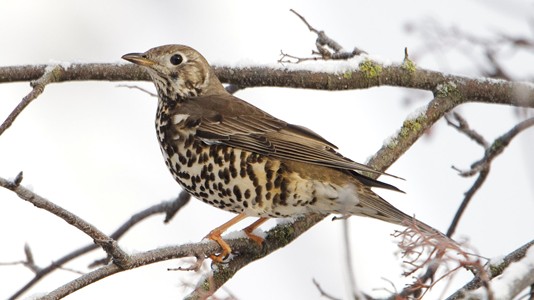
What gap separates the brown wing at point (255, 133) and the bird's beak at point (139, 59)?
35cm

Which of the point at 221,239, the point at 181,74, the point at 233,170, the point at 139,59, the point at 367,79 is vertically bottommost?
the point at 221,239

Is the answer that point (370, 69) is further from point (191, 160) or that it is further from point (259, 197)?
point (191, 160)

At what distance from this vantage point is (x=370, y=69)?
538 cm

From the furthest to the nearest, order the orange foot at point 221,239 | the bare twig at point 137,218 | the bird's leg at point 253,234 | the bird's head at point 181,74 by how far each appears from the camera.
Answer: the bird's head at point 181,74 < the bare twig at point 137,218 < the bird's leg at point 253,234 < the orange foot at point 221,239

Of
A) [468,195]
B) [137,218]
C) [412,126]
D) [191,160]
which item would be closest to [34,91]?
[191,160]

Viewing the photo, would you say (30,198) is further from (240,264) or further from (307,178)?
(307,178)

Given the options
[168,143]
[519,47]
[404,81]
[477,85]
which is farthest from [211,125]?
[519,47]

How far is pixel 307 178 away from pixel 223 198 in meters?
0.50

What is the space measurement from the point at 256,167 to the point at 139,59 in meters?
1.05

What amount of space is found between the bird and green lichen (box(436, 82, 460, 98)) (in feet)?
2.26

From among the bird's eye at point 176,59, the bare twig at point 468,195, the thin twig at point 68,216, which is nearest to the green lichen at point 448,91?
the bare twig at point 468,195

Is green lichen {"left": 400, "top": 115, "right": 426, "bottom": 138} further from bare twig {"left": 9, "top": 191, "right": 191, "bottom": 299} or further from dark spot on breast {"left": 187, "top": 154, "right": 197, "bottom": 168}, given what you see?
bare twig {"left": 9, "top": 191, "right": 191, "bottom": 299}

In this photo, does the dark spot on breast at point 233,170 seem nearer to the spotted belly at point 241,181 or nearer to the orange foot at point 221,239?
the spotted belly at point 241,181

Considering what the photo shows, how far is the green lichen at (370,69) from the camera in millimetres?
5363
